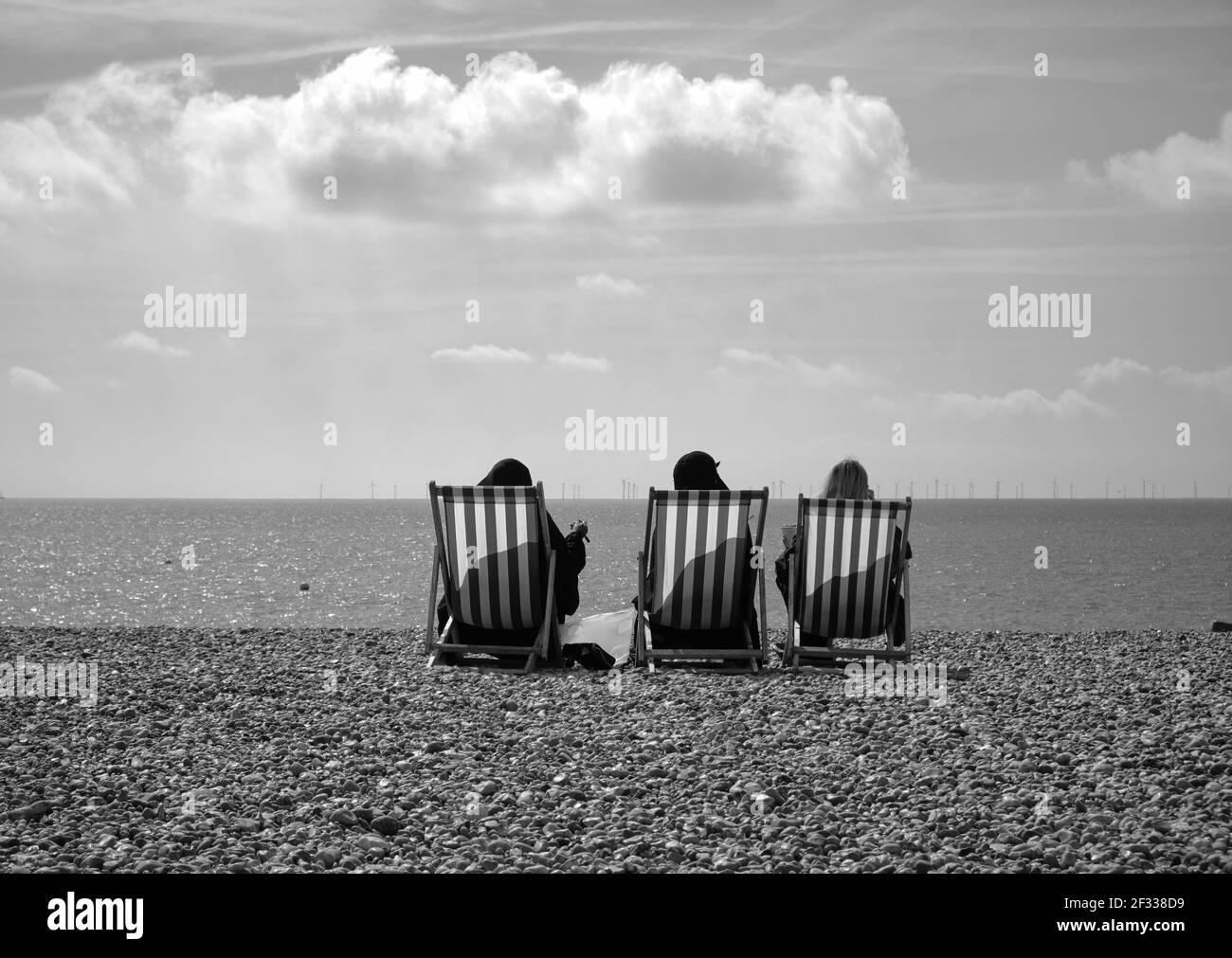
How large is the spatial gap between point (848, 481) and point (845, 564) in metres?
0.69

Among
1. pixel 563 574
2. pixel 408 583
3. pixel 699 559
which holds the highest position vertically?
pixel 699 559

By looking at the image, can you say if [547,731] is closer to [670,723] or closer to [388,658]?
[670,723]

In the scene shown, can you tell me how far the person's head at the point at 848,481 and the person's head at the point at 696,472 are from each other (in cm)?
73

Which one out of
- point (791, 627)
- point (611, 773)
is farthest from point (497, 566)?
point (611, 773)

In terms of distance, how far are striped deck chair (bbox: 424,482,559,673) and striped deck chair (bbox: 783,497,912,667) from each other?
1.61 meters

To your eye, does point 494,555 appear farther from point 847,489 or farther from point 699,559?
point 847,489

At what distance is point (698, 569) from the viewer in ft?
24.1

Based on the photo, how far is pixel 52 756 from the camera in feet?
16.4

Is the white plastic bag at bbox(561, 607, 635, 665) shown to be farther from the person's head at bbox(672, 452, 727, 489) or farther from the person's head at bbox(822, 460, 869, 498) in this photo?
the person's head at bbox(822, 460, 869, 498)

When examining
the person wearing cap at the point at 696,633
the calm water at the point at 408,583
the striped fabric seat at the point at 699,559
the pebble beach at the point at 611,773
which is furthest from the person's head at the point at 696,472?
the calm water at the point at 408,583

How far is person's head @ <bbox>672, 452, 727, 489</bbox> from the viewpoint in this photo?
7.91m

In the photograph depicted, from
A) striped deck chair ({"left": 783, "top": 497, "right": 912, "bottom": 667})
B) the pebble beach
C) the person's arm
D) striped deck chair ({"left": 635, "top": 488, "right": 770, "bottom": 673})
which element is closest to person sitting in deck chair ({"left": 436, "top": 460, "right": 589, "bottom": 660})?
the person's arm

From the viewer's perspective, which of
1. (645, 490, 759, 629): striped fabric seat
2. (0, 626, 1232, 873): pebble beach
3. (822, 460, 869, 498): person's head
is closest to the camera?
(0, 626, 1232, 873): pebble beach
